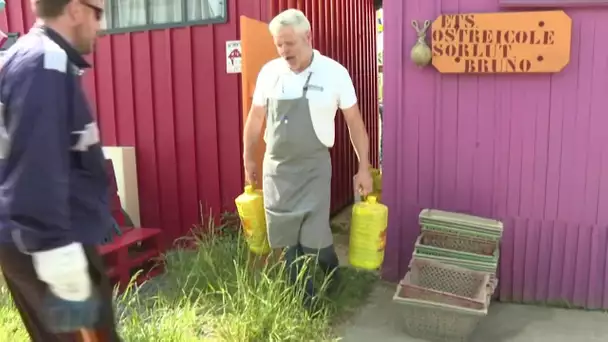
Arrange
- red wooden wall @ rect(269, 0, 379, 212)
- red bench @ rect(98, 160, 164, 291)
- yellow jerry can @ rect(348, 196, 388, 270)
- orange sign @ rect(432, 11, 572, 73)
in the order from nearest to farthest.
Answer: orange sign @ rect(432, 11, 572, 73), yellow jerry can @ rect(348, 196, 388, 270), red bench @ rect(98, 160, 164, 291), red wooden wall @ rect(269, 0, 379, 212)

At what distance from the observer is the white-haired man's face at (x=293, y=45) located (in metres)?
3.72

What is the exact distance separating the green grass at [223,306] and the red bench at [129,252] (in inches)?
15.2

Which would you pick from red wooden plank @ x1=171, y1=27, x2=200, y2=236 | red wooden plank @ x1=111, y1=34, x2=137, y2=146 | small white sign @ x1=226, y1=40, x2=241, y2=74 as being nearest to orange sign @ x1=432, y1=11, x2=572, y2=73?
small white sign @ x1=226, y1=40, x2=241, y2=74

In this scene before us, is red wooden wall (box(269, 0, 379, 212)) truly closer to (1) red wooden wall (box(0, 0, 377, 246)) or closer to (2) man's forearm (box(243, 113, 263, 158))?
(1) red wooden wall (box(0, 0, 377, 246))

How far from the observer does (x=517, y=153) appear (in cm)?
421

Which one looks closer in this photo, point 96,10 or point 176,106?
point 96,10

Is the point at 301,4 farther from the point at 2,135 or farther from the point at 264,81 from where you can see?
the point at 2,135

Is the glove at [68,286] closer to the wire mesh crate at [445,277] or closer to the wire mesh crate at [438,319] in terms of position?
the wire mesh crate at [438,319]

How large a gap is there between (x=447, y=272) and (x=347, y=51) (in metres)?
3.13

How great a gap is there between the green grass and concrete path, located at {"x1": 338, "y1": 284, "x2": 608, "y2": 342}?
15cm

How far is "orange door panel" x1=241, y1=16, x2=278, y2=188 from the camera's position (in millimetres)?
4461

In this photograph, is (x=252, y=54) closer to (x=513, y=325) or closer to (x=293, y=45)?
(x=293, y=45)

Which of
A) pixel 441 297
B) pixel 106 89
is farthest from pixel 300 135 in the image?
pixel 106 89

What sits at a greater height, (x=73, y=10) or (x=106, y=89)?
(x=73, y=10)
